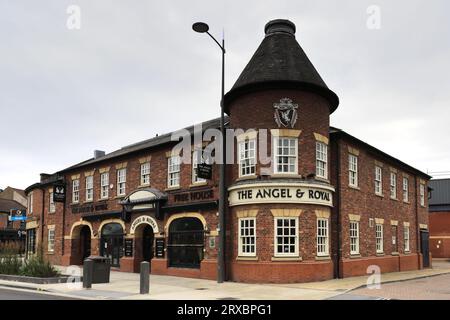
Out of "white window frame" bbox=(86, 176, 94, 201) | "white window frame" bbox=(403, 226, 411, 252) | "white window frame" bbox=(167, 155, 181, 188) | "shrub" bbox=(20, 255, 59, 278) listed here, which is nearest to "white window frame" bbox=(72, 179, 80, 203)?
"white window frame" bbox=(86, 176, 94, 201)

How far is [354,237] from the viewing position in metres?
23.6

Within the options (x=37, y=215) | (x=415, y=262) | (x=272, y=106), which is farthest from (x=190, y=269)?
(x=37, y=215)

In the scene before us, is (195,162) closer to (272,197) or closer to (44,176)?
(272,197)

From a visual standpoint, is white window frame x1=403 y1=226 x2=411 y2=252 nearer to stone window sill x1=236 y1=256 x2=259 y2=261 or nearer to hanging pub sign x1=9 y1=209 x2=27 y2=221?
stone window sill x1=236 y1=256 x2=259 y2=261

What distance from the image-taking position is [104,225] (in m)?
29.2

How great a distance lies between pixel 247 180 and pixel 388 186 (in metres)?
11.6

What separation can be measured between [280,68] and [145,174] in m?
10.1

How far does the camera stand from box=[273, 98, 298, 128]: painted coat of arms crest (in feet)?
66.4

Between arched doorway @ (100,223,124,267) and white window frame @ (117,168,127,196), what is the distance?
6.16 feet

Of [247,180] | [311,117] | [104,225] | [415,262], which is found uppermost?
[311,117]

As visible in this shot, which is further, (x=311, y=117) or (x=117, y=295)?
(x=311, y=117)

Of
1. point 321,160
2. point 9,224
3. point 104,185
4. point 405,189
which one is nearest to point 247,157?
point 321,160
